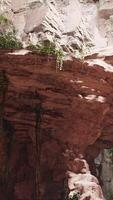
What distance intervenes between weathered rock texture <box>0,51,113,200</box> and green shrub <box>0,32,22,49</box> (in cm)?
23

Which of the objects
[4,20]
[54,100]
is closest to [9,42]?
[4,20]

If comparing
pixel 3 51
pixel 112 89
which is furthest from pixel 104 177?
pixel 3 51

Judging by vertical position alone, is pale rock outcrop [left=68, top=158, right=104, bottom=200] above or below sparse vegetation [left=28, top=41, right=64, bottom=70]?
below

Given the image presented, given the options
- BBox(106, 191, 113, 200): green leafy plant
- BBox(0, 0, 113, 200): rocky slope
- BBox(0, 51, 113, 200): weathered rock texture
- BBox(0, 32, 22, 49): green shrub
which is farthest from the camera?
BBox(106, 191, 113, 200): green leafy plant

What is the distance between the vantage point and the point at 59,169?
9.28 m

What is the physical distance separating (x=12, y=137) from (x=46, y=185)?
1362 millimetres

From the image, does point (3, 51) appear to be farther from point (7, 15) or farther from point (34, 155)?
point (34, 155)

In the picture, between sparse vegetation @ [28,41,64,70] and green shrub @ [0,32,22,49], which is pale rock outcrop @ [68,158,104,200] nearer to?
sparse vegetation @ [28,41,64,70]

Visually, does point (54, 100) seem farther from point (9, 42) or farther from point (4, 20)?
point (4, 20)

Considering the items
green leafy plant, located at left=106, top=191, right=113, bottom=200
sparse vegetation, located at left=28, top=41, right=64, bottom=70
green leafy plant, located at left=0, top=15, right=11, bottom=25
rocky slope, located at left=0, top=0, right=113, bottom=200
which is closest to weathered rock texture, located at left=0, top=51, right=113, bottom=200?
rocky slope, located at left=0, top=0, right=113, bottom=200

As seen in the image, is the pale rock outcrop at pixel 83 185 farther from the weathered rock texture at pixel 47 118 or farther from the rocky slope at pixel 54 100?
the weathered rock texture at pixel 47 118

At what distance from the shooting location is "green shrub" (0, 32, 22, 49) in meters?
7.21

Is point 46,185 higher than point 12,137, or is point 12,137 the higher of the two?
point 12,137

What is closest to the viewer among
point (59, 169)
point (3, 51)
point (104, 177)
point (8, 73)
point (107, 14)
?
point (3, 51)
